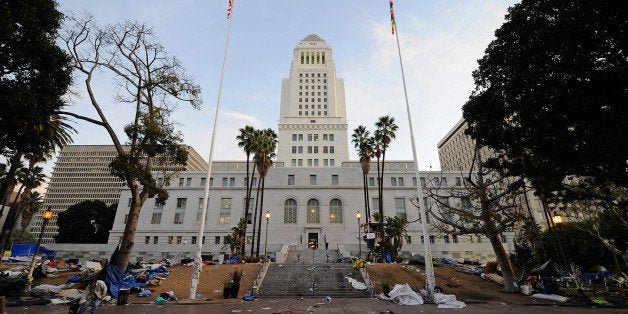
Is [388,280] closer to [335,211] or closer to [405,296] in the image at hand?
[405,296]

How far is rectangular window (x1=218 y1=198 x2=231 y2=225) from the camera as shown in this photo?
49.7 metres

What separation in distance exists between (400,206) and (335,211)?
11.2 meters

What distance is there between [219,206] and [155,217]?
431 inches

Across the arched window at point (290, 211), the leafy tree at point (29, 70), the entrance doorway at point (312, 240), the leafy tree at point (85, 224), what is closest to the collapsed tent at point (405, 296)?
the leafy tree at point (29, 70)

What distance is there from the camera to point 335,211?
49406 mm

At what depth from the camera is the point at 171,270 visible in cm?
2538

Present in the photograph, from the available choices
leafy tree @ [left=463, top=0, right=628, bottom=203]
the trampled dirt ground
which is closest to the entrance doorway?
the trampled dirt ground

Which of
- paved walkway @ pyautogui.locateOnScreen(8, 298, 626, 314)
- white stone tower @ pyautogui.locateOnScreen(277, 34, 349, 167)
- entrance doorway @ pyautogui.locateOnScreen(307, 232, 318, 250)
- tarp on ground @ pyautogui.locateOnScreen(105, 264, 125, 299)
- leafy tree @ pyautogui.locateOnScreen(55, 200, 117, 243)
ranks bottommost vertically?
paved walkway @ pyautogui.locateOnScreen(8, 298, 626, 314)

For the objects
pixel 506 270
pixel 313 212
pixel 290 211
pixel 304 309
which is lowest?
pixel 304 309

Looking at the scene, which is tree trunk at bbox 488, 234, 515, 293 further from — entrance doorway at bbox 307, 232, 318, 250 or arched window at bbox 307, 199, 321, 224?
arched window at bbox 307, 199, 321, 224

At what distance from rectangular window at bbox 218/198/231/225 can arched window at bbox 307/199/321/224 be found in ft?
44.7

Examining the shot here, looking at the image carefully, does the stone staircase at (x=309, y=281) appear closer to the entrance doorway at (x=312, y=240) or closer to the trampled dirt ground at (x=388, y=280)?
the trampled dirt ground at (x=388, y=280)

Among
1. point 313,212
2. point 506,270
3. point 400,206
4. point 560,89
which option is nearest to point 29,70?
point 560,89

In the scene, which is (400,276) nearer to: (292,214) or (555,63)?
(555,63)
